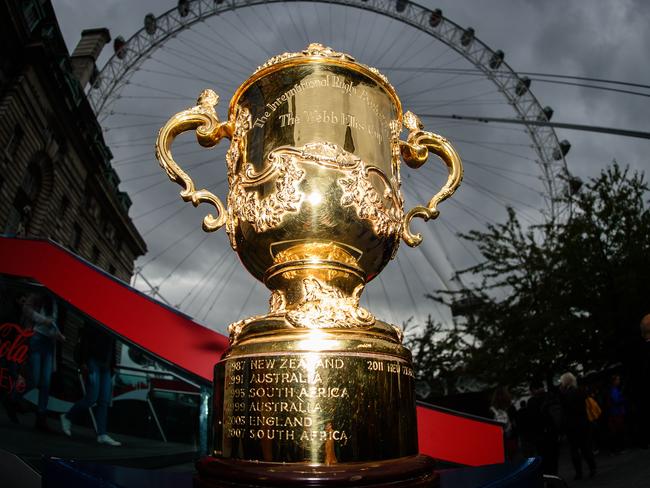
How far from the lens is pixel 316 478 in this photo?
1.26 m

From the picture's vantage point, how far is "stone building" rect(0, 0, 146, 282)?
571 inches

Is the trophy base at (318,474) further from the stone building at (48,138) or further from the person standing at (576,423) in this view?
the stone building at (48,138)

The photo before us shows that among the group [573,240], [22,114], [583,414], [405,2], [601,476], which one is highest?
[405,2]

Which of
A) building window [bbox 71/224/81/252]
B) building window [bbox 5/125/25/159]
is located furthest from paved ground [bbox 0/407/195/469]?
building window [bbox 71/224/81/252]

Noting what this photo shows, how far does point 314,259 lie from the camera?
1.76m

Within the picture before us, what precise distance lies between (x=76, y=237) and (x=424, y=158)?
2354 centimetres

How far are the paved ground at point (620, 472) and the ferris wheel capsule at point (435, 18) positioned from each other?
840 inches

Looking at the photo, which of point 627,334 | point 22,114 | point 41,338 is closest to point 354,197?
point 41,338

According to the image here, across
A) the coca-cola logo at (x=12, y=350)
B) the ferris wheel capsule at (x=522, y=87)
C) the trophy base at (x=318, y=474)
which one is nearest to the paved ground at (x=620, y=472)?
the trophy base at (x=318, y=474)

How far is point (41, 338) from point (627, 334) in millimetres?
13207

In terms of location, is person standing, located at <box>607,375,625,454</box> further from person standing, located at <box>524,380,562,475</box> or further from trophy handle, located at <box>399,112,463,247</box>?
trophy handle, located at <box>399,112,463,247</box>

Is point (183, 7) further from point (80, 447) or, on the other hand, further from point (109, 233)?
point (80, 447)

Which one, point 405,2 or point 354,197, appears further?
point 405,2

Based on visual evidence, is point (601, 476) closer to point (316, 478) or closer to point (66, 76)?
point (316, 478)
